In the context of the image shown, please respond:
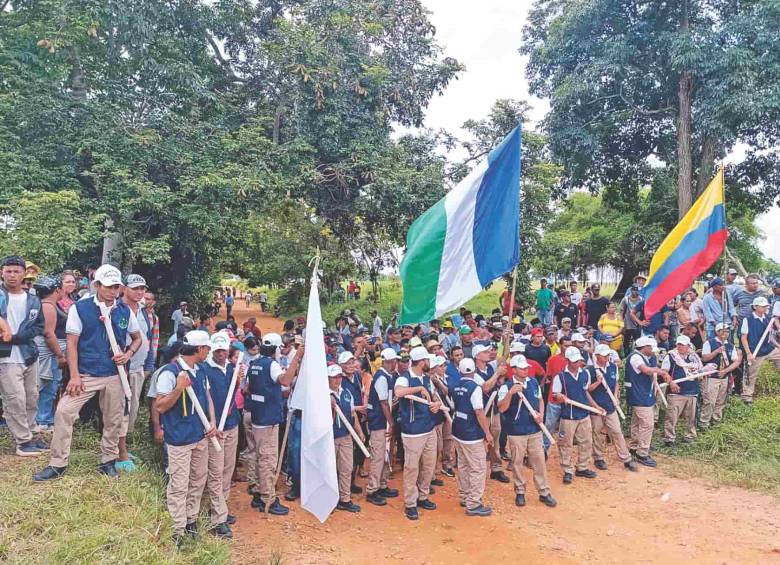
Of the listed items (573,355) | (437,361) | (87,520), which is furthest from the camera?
(573,355)

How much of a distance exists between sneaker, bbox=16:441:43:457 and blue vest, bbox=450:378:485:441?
4740 millimetres

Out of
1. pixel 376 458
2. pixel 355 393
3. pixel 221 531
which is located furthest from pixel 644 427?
pixel 221 531

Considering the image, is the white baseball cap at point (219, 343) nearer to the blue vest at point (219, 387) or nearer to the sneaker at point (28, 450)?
the blue vest at point (219, 387)

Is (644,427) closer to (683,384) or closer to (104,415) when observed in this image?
(683,384)

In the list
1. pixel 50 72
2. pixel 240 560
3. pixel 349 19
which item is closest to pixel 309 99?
pixel 349 19

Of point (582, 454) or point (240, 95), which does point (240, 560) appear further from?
point (240, 95)

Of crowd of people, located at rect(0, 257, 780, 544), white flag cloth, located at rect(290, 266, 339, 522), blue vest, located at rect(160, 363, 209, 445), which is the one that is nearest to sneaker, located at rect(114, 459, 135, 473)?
crowd of people, located at rect(0, 257, 780, 544)

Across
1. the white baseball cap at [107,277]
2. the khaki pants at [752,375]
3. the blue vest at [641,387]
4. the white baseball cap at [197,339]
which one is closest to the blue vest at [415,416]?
the white baseball cap at [197,339]

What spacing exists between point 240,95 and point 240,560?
13.7 m

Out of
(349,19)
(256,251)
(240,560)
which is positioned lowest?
(240,560)

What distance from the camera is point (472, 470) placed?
7141 millimetres

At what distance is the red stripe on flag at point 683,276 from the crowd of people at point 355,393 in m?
0.61

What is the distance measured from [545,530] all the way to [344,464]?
2.52m

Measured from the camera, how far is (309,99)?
1470cm
